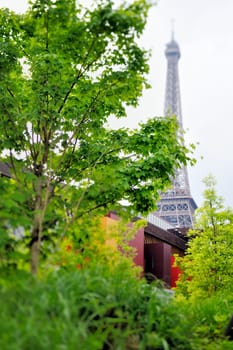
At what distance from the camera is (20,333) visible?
2787mm

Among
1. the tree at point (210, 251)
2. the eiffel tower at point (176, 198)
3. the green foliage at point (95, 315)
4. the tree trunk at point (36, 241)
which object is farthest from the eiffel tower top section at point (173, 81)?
the green foliage at point (95, 315)

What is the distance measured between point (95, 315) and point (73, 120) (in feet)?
15.6

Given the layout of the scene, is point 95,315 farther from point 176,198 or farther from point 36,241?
point 176,198

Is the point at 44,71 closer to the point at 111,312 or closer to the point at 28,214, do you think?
the point at 28,214

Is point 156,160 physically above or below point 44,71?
below

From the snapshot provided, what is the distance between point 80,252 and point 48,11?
3450 millimetres

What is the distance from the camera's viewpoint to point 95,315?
150 inches

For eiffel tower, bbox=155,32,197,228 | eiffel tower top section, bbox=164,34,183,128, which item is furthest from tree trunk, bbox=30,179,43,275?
eiffel tower top section, bbox=164,34,183,128

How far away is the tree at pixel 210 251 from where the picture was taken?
616 inches

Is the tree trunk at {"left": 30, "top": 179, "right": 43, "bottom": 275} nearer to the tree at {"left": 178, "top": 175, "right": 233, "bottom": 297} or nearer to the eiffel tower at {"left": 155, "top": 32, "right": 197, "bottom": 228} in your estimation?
the tree at {"left": 178, "top": 175, "right": 233, "bottom": 297}

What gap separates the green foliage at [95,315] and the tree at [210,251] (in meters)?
10.1

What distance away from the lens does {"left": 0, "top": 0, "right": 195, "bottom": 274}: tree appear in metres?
5.41

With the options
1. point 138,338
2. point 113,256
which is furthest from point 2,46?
point 138,338

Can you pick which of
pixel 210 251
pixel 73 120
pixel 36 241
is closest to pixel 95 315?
pixel 36 241
